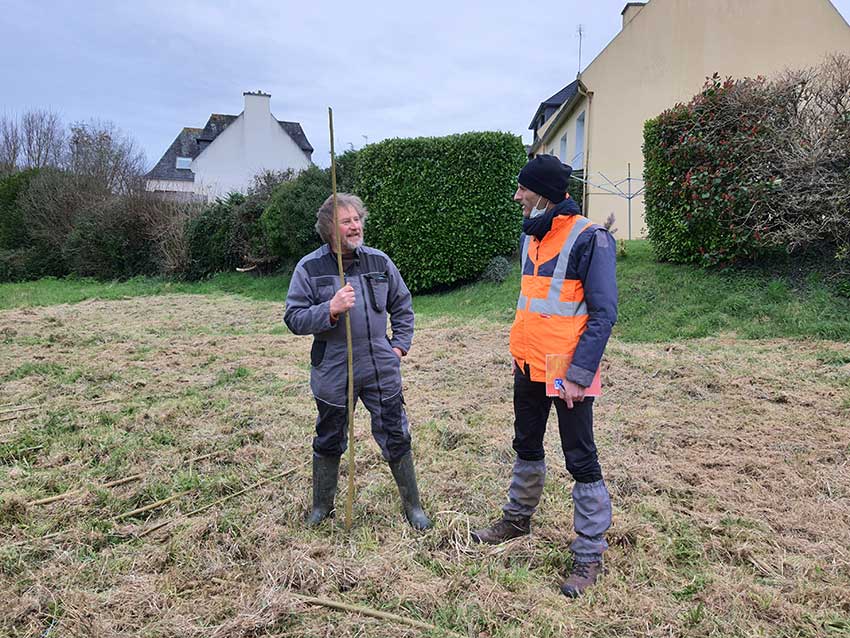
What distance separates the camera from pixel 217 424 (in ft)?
16.3

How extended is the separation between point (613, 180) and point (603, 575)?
1704 cm

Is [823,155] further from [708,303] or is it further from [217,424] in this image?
[217,424]

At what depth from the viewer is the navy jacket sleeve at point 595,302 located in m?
2.57

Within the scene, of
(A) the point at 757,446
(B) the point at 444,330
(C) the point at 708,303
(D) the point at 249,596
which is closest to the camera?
(D) the point at 249,596

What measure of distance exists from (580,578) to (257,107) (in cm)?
3211

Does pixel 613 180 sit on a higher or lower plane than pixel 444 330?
higher

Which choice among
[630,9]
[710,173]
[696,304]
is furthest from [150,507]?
[630,9]

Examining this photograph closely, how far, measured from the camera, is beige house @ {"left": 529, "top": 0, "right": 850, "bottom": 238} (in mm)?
15305

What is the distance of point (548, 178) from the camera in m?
2.72

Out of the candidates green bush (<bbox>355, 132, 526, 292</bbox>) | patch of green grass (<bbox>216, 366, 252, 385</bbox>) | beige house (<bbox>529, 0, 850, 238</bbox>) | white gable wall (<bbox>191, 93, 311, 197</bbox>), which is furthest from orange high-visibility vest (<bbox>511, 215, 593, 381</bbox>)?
white gable wall (<bbox>191, 93, 311, 197</bbox>)

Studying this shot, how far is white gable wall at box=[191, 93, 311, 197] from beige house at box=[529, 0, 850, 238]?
18.4 meters

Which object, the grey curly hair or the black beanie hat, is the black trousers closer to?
the black beanie hat

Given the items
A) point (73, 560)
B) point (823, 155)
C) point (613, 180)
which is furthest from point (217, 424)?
point (613, 180)

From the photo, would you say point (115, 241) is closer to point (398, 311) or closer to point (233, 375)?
point (233, 375)
